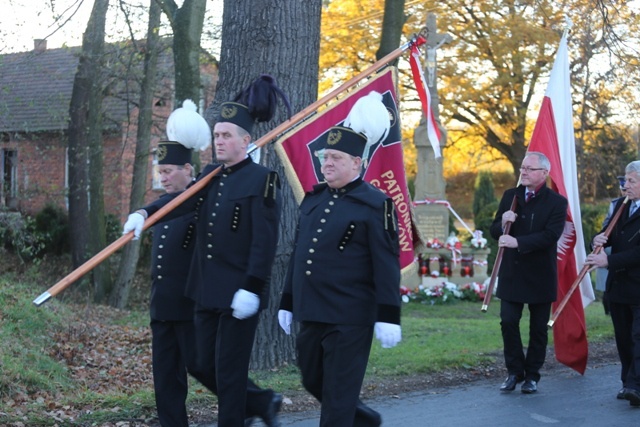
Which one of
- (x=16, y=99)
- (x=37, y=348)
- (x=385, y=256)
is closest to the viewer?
(x=385, y=256)

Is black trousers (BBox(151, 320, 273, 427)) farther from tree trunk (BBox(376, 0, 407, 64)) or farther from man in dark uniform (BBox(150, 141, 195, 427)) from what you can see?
tree trunk (BBox(376, 0, 407, 64))

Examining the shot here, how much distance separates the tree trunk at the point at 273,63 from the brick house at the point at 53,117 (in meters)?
7.14

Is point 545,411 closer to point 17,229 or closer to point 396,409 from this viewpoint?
point 396,409

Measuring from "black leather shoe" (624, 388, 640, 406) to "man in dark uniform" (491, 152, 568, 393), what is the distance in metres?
0.81

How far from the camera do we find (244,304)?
541 cm

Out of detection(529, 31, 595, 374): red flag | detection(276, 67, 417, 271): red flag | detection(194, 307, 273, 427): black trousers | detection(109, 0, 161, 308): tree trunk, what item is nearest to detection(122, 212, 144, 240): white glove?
detection(194, 307, 273, 427): black trousers

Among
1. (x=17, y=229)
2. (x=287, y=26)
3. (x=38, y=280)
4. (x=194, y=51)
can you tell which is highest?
(x=194, y=51)

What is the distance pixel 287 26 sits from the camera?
8578mm

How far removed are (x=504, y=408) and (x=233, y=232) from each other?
3110 millimetres

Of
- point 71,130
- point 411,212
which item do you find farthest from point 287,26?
point 71,130

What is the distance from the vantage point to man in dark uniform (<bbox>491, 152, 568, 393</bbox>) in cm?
822

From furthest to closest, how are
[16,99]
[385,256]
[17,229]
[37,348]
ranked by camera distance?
[16,99] < [17,229] < [37,348] < [385,256]

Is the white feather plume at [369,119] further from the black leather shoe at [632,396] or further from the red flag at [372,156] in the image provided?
the black leather shoe at [632,396]

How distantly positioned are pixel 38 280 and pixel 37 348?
1241cm
